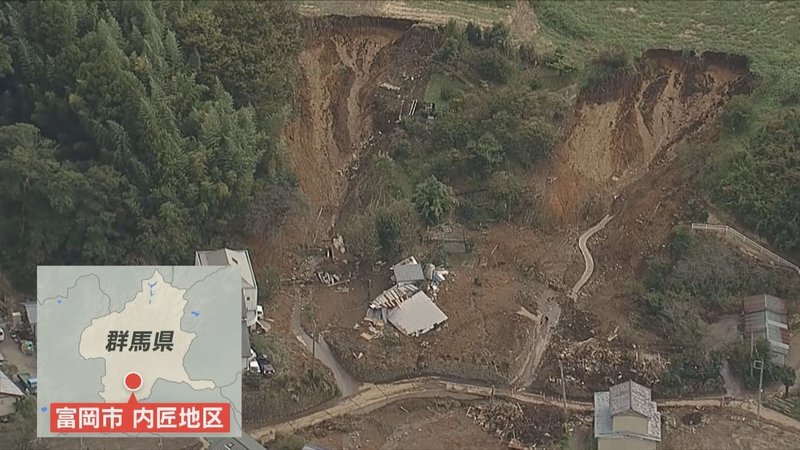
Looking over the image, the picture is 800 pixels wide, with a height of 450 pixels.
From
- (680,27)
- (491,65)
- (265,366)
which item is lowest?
(265,366)

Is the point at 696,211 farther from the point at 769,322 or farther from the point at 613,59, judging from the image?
the point at 613,59

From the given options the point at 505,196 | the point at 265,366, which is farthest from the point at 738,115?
the point at 265,366

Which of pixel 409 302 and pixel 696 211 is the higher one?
pixel 696 211

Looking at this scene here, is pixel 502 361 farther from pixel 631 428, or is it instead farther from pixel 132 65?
pixel 132 65

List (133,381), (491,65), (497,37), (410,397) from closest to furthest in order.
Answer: (133,381) < (410,397) < (491,65) < (497,37)

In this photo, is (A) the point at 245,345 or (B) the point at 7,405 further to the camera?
(A) the point at 245,345

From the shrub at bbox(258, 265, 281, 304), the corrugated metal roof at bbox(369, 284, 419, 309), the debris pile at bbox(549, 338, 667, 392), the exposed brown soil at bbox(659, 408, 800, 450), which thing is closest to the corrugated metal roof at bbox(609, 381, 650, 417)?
the exposed brown soil at bbox(659, 408, 800, 450)

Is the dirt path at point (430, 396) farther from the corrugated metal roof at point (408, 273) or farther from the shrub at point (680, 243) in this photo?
the shrub at point (680, 243)
